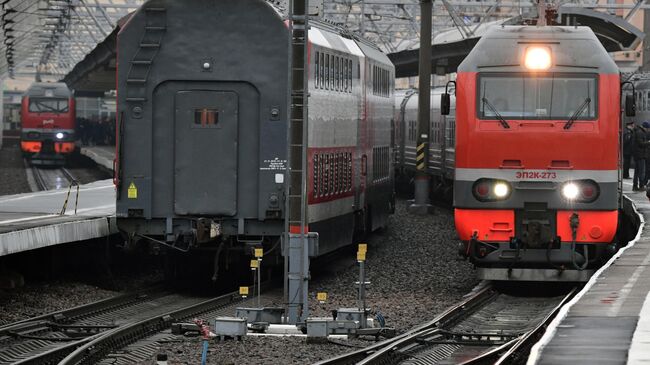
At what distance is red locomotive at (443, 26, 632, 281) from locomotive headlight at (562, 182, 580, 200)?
0.04ft

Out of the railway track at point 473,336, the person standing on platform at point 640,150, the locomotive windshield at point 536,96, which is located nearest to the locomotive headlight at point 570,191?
the locomotive windshield at point 536,96

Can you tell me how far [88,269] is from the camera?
20922 mm

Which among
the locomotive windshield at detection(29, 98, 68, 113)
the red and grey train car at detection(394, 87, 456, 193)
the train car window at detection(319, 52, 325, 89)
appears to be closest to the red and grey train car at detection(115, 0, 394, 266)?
the train car window at detection(319, 52, 325, 89)

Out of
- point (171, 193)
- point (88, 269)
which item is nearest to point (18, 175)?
point (88, 269)

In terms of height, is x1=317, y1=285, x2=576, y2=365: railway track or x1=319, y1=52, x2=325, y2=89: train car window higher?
x1=319, y1=52, x2=325, y2=89: train car window

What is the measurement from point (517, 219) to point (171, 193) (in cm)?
439

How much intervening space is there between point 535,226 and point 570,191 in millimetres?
620

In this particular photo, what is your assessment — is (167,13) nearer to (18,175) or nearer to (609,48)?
(609,48)

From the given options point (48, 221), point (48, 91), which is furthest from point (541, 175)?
point (48, 91)

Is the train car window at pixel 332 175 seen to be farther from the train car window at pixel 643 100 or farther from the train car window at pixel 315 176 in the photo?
the train car window at pixel 643 100

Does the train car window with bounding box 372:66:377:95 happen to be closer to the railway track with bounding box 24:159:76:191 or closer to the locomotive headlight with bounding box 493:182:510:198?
the locomotive headlight with bounding box 493:182:510:198

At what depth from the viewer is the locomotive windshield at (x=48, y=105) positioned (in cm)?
5906

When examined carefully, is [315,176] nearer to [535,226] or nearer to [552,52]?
[535,226]

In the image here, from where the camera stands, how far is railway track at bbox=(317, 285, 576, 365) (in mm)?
12511
